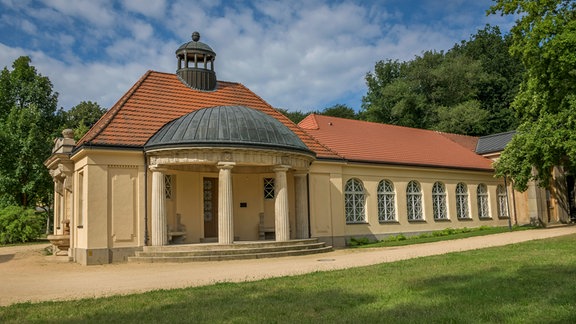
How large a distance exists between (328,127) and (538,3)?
12.1 meters

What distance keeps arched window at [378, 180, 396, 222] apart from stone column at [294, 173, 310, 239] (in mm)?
5512

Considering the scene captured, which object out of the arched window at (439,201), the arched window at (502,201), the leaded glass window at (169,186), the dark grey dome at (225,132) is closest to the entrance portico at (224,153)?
the dark grey dome at (225,132)

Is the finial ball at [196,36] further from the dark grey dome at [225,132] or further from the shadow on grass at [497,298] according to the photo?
the shadow on grass at [497,298]

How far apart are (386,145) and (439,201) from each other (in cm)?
433

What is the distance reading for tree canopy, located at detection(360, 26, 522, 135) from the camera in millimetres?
44094

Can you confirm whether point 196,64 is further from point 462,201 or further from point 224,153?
point 462,201

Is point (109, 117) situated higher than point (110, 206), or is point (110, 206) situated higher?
point (109, 117)

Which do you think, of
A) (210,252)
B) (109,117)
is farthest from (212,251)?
(109,117)

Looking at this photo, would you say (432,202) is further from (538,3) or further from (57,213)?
(57,213)

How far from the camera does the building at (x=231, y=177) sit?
17797 millimetres

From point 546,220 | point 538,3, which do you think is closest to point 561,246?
point 538,3

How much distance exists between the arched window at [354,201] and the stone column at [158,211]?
9.44 meters

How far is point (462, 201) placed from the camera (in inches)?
1147

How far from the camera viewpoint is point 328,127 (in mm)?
27453
